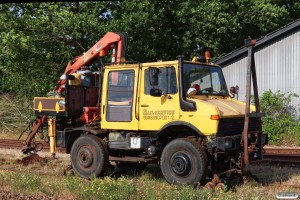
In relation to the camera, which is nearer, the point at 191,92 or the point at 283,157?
the point at 191,92

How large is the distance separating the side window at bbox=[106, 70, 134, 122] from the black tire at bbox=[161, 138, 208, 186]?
1.27m

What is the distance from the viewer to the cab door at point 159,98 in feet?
28.9

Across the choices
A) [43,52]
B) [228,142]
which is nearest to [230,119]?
[228,142]

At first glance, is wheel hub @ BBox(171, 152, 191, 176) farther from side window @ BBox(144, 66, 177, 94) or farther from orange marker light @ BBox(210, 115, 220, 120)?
side window @ BBox(144, 66, 177, 94)

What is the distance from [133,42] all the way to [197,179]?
14019 millimetres

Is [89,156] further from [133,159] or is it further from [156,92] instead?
[156,92]

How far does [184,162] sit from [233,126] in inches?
46.3

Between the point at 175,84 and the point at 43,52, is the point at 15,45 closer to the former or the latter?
the point at 43,52

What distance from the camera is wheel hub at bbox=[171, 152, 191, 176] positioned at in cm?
841

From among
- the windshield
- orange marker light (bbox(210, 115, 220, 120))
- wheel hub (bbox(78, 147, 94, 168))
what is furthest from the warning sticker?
wheel hub (bbox(78, 147, 94, 168))

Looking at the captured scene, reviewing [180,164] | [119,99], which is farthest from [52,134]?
[180,164]

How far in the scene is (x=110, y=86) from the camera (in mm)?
9844

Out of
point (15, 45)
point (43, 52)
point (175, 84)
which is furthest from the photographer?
point (43, 52)

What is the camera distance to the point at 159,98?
8.98 meters
